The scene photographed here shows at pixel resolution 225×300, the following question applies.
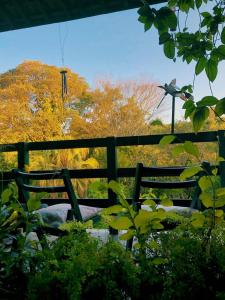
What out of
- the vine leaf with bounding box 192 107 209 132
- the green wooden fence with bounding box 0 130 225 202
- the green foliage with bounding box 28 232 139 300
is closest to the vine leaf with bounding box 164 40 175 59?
the vine leaf with bounding box 192 107 209 132

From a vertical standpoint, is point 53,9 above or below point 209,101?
above

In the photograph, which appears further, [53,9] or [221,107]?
[53,9]

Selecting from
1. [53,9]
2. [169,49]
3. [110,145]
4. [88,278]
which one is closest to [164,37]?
[169,49]

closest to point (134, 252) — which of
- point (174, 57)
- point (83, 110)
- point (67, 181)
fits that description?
point (174, 57)

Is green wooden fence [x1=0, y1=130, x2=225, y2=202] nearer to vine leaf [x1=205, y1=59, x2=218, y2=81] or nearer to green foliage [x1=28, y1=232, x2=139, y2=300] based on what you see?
vine leaf [x1=205, y1=59, x2=218, y2=81]

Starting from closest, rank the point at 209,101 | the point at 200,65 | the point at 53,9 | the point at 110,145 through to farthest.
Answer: the point at 209,101
the point at 200,65
the point at 53,9
the point at 110,145

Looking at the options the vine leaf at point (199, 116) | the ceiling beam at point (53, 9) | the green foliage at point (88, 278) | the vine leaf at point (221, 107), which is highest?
the ceiling beam at point (53, 9)

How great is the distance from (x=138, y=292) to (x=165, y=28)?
1.38 feet

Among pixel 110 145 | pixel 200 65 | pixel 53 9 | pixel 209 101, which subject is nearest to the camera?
pixel 209 101

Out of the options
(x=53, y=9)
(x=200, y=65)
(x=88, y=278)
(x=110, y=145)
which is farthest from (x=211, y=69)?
(x=110, y=145)

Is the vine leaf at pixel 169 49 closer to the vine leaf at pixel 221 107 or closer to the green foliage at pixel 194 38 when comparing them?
the green foliage at pixel 194 38

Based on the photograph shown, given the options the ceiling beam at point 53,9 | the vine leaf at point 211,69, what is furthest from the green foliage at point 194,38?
the ceiling beam at point 53,9

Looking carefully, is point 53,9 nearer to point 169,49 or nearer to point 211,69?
point 169,49

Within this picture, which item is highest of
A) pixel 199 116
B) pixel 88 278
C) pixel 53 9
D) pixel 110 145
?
pixel 53 9
